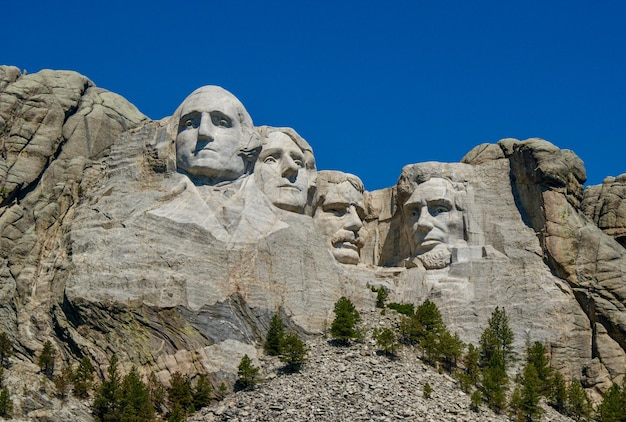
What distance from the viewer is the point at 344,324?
44625 millimetres

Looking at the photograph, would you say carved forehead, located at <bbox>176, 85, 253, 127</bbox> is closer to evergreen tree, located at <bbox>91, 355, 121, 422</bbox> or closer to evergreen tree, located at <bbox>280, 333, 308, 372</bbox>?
evergreen tree, located at <bbox>280, 333, 308, 372</bbox>

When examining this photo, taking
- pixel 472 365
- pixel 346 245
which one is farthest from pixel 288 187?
pixel 472 365

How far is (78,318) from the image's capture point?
43250mm

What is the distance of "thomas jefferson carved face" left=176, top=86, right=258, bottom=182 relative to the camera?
46481 mm

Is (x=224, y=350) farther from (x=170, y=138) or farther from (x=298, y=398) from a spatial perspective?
(x=170, y=138)

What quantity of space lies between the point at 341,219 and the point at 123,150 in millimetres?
6774

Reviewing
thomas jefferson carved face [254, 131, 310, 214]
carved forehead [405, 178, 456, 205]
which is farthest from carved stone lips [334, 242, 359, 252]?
carved forehead [405, 178, 456, 205]

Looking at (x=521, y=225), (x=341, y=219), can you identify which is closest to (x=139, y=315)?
(x=341, y=219)

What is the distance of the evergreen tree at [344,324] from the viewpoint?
4462 centimetres

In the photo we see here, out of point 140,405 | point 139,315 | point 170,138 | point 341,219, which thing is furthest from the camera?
point 341,219

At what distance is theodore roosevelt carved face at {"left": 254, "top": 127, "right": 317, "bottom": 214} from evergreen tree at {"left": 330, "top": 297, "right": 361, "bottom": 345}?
4153 mm

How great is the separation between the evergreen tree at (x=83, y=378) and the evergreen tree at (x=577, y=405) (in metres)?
12.2

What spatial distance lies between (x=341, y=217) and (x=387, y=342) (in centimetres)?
685

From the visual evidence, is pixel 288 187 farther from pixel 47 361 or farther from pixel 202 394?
pixel 47 361
